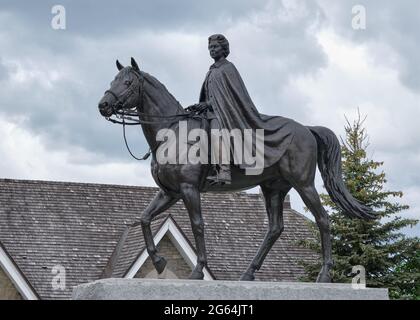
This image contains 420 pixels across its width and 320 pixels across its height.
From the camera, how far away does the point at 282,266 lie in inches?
1411

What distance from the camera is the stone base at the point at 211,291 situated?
1373cm

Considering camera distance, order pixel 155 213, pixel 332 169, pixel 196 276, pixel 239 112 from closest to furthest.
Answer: pixel 196 276 < pixel 155 213 < pixel 239 112 < pixel 332 169

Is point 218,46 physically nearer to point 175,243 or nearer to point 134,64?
point 134,64

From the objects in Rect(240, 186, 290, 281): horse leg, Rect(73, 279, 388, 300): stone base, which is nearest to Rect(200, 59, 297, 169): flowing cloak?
Rect(240, 186, 290, 281): horse leg

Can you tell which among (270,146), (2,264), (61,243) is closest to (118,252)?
(61,243)

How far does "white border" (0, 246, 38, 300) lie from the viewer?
105 feet

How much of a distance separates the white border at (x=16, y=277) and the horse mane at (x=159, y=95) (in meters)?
17.6

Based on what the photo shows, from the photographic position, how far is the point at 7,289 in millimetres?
32656

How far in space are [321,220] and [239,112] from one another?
1.69m

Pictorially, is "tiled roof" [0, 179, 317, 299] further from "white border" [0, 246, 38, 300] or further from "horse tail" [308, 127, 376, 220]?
"horse tail" [308, 127, 376, 220]

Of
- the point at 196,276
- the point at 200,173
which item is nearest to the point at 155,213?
the point at 200,173

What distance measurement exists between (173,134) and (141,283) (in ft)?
6.82
